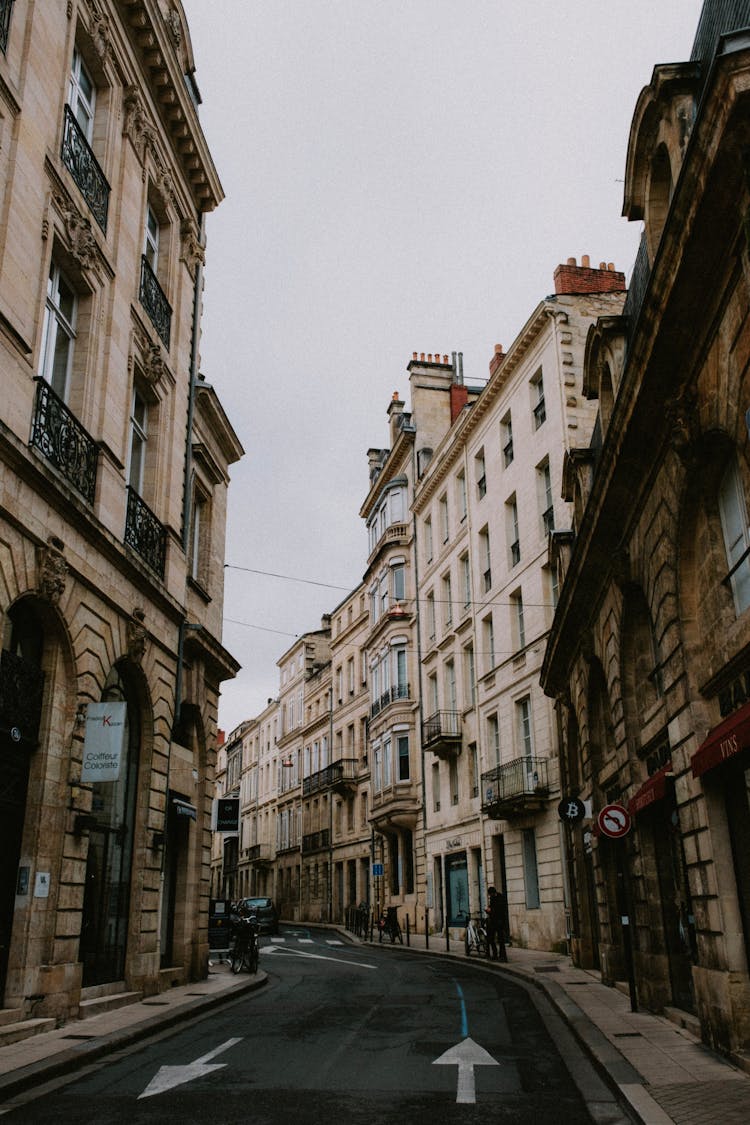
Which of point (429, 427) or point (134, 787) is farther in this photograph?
point (429, 427)

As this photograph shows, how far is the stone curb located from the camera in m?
8.26

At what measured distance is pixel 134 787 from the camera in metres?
15.5

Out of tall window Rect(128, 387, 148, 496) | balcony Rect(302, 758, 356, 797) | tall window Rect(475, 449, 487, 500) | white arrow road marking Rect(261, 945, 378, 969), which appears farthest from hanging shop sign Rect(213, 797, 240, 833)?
balcony Rect(302, 758, 356, 797)

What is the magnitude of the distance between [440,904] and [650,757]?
23925 millimetres

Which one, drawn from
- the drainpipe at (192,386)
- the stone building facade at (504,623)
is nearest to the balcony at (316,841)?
the stone building facade at (504,623)

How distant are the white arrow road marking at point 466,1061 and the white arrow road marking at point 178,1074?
2170mm

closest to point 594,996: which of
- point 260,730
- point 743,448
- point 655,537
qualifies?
point 655,537

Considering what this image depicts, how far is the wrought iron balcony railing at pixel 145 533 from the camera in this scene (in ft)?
50.7

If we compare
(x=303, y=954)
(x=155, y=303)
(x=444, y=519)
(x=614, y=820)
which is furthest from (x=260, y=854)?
(x=614, y=820)

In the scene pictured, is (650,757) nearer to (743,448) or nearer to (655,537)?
(655,537)

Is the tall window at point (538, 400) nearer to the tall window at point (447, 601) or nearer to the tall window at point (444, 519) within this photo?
the tall window at point (444, 519)

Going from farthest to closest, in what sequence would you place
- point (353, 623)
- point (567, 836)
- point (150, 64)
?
point (353, 623) → point (567, 836) → point (150, 64)

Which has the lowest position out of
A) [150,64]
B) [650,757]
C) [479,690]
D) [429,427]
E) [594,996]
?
[594,996]

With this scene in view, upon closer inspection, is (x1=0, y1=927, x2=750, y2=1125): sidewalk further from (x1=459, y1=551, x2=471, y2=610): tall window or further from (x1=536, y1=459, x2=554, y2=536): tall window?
(x1=459, y1=551, x2=471, y2=610): tall window
